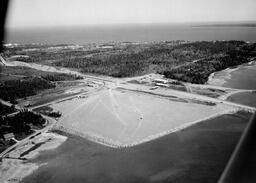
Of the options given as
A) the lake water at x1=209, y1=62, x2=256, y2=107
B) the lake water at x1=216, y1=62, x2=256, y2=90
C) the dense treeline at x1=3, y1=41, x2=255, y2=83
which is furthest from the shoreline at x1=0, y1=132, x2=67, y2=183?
the lake water at x1=216, y1=62, x2=256, y2=90

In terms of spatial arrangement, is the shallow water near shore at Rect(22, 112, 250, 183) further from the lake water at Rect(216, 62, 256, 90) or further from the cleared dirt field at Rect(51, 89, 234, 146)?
the lake water at Rect(216, 62, 256, 90)

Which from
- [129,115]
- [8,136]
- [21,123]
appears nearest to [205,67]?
[129,115]

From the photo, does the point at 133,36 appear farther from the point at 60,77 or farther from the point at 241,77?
the point at 241,77

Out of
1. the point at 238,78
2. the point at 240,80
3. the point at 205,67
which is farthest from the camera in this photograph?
the point at 205,67

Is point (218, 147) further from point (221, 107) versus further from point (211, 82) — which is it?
point (211, 82)

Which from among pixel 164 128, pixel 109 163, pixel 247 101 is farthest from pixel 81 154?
pixel 247 101

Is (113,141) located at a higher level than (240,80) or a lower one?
lower
